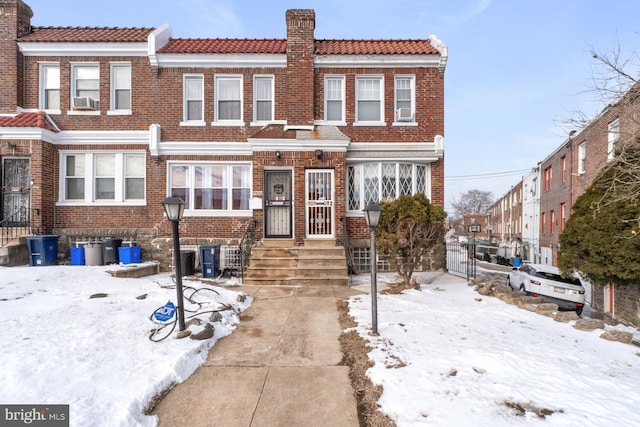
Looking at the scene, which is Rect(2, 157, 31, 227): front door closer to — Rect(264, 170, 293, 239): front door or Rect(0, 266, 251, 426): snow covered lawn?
Rect(0, 266, 251, 426): snow covered lawn

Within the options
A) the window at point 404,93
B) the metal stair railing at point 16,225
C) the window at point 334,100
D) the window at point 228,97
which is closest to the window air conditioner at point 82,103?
the metal stair railing at point 16,225

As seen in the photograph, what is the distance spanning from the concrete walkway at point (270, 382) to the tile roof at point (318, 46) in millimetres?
9673

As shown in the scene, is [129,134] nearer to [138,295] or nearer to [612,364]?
[138,295]

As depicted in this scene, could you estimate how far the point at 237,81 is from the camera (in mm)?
11211

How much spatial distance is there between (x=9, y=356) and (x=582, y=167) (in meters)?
23.7

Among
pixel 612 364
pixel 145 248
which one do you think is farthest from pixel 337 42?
pixel 612 364

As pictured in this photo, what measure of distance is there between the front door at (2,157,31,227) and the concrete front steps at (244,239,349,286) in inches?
323

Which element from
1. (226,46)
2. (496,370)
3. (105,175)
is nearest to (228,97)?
(226,46)

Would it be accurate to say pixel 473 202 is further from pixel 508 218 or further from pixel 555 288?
pixel 555 288

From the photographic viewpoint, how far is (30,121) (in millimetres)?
10258

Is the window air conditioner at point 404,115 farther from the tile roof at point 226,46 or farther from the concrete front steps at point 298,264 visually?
the concrete front steps at point 298,264

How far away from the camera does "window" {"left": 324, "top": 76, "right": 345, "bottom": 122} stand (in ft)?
36.7

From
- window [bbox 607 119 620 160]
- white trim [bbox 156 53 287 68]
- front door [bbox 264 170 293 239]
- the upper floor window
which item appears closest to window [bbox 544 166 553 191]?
window [bbox 607 119 620 160]

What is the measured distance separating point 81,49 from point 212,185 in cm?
665
